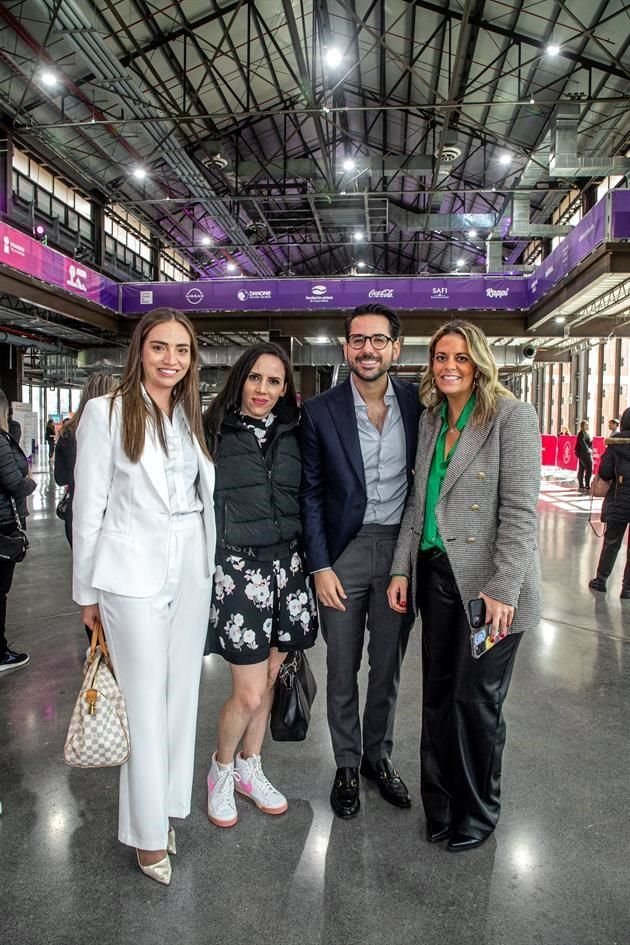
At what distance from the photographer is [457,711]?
6.42ft

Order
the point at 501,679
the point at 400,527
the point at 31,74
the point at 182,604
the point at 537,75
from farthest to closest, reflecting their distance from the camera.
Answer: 1. the point at 537,75
2. the point at 31,74
3. the point at 400,527
4. the point at 501,679
5. the point at 182,604

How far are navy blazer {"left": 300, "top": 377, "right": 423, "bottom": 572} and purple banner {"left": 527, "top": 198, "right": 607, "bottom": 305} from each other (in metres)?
8.14

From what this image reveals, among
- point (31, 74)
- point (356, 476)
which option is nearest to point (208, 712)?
point (356, 476)

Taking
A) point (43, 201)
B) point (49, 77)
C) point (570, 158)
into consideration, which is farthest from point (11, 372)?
point (570, 158)

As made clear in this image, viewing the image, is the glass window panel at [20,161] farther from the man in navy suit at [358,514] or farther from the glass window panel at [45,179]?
the man in navy suit at [358,514]

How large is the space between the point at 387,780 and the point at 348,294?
1107 cm

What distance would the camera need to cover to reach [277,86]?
13.6 meters

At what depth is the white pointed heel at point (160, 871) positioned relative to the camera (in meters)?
1.82

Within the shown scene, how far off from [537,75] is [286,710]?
14081 millimetres

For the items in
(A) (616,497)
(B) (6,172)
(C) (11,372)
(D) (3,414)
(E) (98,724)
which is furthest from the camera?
(C) (11,372)

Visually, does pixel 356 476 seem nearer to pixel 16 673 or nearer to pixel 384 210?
pixel 16 673

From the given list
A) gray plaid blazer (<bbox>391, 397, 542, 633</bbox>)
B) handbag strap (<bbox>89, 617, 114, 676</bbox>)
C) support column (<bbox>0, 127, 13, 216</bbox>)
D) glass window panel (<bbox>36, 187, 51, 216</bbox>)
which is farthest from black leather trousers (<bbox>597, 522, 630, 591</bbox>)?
glass window panel (<bbox>36, 187, 51, 216</bbox>)

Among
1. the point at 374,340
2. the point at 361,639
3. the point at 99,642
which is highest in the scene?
the point at 374,340

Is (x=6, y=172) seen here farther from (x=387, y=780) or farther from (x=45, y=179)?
(x=387, y=780)
